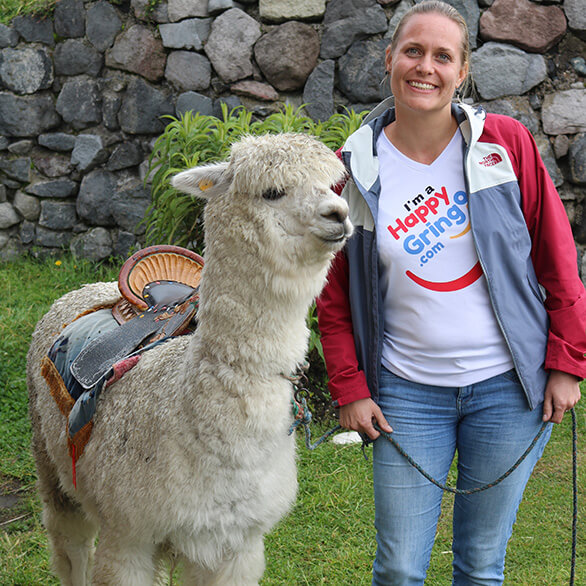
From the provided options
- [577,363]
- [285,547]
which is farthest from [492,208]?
[285,547]

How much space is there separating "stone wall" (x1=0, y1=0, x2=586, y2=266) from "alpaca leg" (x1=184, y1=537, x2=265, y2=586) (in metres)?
3.17

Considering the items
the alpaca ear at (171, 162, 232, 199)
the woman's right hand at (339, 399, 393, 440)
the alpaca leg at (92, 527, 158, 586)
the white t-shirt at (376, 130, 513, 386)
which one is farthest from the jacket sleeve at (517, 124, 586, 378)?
the alpaca leg at (92, 527, 158, 586)

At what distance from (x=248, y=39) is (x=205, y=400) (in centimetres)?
364

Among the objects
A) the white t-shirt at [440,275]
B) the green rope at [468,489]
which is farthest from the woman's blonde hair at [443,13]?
the green rope at [468,489]

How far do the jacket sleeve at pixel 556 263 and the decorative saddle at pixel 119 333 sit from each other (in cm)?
100

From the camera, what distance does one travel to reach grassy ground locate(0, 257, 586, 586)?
2.79m

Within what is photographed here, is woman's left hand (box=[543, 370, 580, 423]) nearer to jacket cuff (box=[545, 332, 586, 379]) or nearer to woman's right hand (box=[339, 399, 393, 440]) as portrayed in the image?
jacket cuff (box=[545, 332, 586, 379])

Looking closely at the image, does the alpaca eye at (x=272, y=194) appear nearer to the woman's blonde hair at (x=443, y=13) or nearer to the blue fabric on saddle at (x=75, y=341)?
the woman's blonde hair at (x=443, y=13)

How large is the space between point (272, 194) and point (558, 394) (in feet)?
2.79

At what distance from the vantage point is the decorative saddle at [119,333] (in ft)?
6.93

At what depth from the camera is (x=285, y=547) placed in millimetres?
2992

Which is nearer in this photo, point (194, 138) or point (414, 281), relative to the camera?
point (414, 281)

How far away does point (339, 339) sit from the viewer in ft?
6.05

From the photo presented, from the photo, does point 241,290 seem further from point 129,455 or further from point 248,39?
point 248,39
